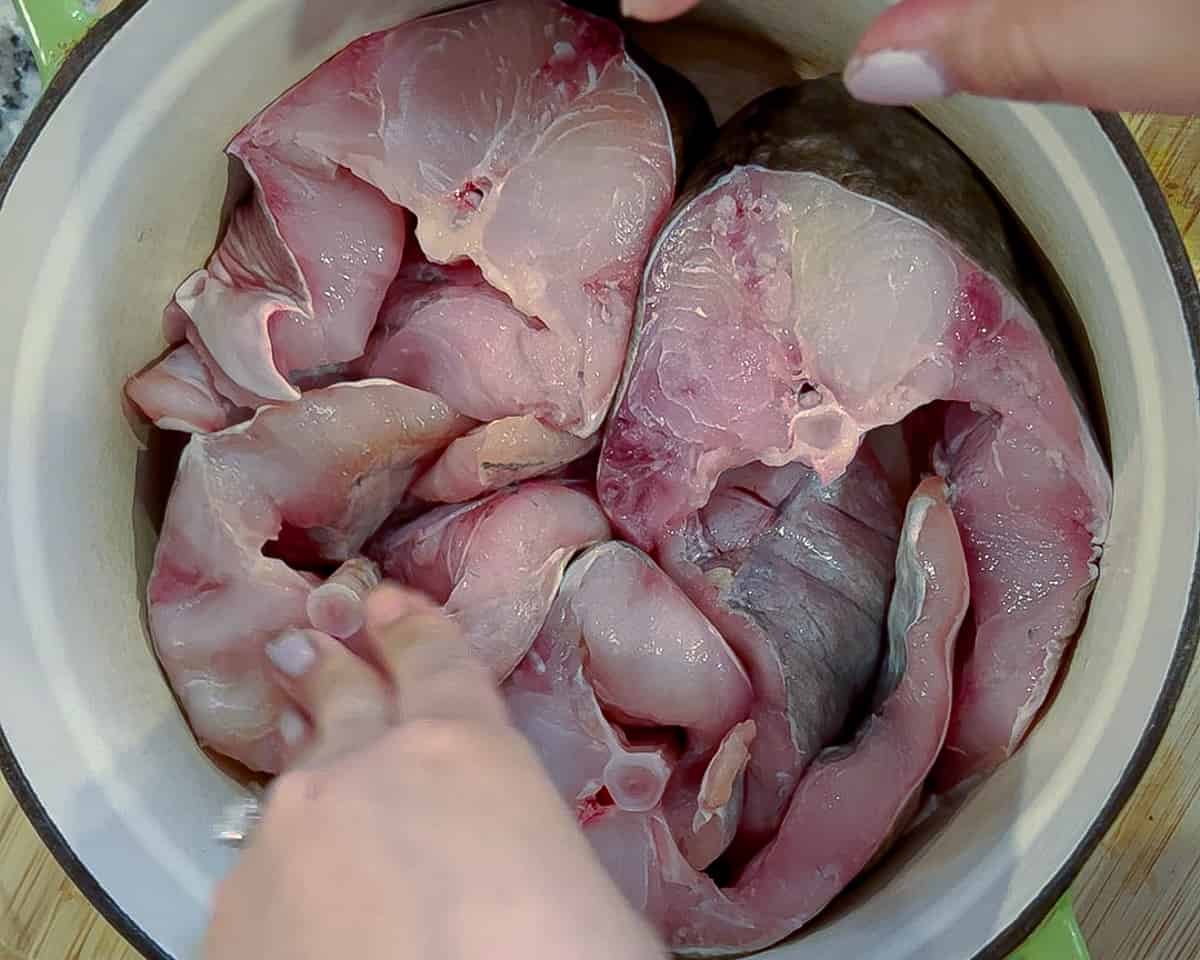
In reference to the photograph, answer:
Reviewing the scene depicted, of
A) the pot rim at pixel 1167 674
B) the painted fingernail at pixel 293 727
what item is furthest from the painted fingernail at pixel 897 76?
the painted fingernail at pixel 293 727

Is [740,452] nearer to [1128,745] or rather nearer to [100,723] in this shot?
[1128,745]

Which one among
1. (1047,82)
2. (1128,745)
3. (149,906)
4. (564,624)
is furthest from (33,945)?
(1047,82)

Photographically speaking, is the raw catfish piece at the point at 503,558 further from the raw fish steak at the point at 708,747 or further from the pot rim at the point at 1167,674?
the pot rim at the point at 1167,674

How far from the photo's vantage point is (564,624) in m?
0.82

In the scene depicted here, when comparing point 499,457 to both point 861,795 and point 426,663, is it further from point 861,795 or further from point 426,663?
point 861,795

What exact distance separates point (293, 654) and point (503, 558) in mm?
149

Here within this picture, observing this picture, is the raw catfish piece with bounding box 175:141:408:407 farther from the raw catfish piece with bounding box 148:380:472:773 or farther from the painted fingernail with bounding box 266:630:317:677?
the painted fingernail with bounding box 266:630:317:677

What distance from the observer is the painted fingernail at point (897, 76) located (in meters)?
0.53

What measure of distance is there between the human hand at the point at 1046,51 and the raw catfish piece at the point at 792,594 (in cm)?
37

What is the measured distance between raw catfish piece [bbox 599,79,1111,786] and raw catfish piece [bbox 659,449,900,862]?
62 mm

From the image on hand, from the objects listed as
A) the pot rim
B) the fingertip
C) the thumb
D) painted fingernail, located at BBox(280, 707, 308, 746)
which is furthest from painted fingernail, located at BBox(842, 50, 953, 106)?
painted fingernail, located at BBox(280, 707, 308, 746)

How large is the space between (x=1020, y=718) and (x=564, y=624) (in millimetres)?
301

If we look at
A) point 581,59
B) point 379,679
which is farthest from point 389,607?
point 581,59

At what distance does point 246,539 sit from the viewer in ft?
2.64
